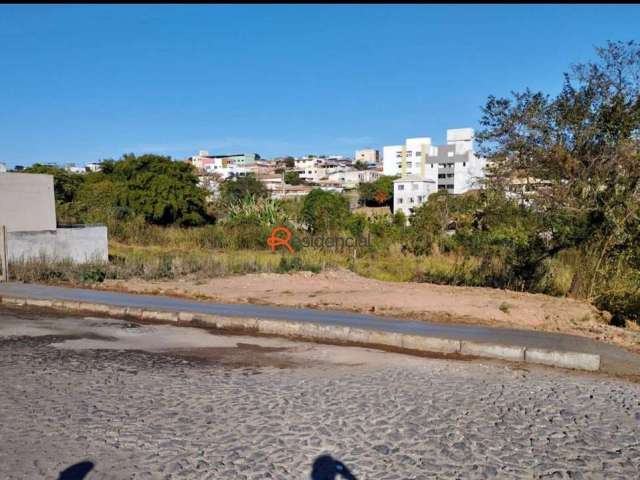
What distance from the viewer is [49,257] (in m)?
17.6

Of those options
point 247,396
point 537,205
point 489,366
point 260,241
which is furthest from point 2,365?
point 260,241

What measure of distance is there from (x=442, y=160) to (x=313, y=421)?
93.7 metres

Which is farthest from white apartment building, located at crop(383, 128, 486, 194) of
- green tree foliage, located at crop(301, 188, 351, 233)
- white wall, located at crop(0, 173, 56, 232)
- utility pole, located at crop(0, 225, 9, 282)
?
utility pole, located at crop(0, 225, 9, 282)

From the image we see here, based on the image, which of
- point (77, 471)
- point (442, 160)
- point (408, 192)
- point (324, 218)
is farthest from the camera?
point (442, 160)

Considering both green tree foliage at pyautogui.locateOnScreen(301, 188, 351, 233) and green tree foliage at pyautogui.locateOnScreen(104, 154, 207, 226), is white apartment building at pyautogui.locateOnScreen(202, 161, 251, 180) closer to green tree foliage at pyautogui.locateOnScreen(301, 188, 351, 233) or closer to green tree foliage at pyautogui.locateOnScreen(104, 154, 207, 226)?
green tree foliage at pyautogui.locateOnScreen(104, 154, 207, 226)

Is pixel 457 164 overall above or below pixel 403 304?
above

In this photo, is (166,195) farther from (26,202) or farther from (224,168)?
(224,168)

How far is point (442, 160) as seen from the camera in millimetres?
95062

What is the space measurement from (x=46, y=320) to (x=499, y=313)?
8.08 m

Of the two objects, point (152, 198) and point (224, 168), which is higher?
point (224, 168)

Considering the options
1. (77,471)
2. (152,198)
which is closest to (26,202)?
(152,198)

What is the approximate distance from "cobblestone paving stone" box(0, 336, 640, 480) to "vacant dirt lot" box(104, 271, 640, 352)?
261 centimetres

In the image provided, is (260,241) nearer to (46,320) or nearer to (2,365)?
(46,320)

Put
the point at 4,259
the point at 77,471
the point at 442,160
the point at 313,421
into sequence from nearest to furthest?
the point at 77,471 → the point at 313,421 → the point at 4,259 → the point at 442,160
